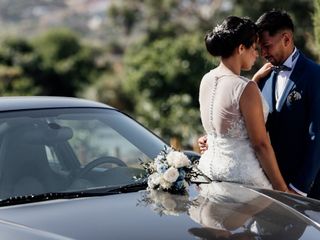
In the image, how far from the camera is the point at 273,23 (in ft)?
14.6

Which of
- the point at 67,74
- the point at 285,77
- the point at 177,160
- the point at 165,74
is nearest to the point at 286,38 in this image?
the point at 285,77

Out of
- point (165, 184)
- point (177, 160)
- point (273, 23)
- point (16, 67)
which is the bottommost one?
point (165, 184)

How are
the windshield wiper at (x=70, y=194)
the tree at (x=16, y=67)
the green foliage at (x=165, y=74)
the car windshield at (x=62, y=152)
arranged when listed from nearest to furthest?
the windshield wiper at (x=70, y=194) → the car windshield at (x=62, y=152) → the green foliage at (x=165, y=74) → the tree at (x=16, y=67)

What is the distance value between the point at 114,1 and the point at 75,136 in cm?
3607

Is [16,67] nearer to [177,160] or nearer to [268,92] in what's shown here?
[268,92]

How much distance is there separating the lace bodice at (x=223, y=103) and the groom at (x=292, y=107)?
21 cm

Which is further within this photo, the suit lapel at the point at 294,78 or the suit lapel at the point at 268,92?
the suit lapel at the point at 268,92

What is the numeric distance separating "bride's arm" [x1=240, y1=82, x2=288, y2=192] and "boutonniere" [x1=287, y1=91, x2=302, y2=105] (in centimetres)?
36

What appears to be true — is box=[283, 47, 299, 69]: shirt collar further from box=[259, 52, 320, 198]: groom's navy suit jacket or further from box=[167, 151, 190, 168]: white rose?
box=[167, 151, 190, 168]: white rose

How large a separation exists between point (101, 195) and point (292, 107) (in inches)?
51.0

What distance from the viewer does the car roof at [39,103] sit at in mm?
4453

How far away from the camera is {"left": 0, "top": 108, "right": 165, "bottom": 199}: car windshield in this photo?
404cm

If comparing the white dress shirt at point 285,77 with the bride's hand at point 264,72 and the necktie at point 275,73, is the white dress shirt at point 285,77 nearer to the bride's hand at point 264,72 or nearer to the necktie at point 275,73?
the necktie at point 275,73

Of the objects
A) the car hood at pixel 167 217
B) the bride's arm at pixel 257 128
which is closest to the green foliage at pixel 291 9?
the bride's arm at pixel 257 128
